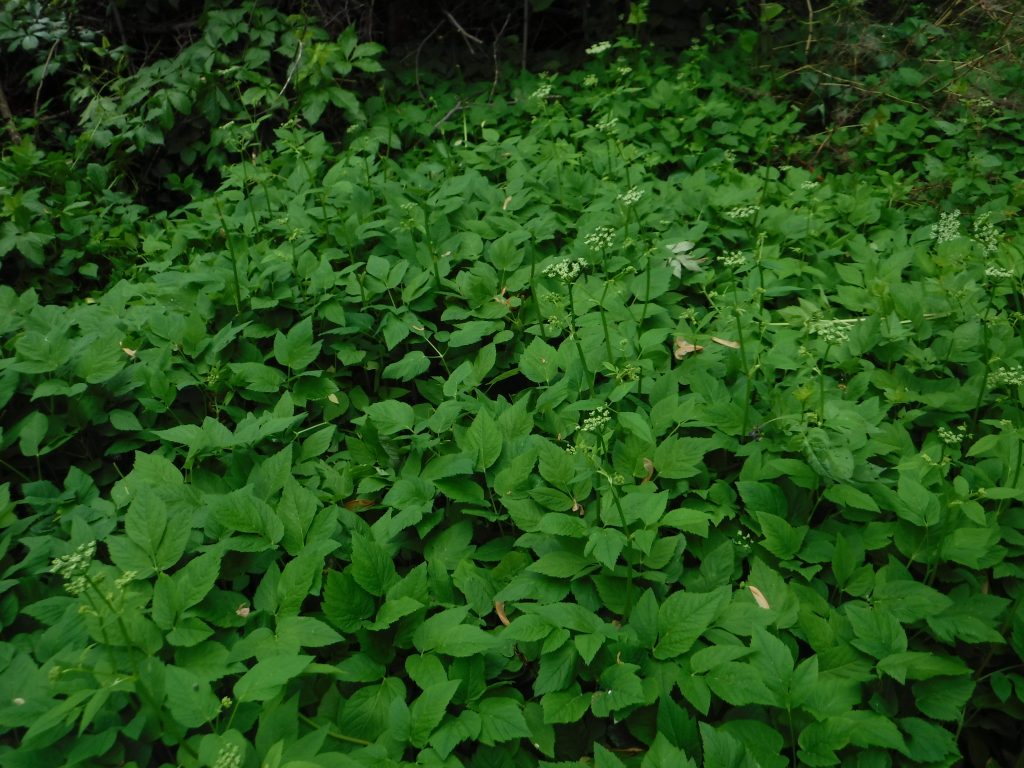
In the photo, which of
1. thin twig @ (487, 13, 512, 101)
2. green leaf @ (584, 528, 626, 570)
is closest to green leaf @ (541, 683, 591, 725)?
green leaf @ (584, 528, 626, 570)

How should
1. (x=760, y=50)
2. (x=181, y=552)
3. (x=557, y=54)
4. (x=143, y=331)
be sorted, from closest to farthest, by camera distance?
1. (x=181, y=552)
2. (x=143, y=331)
3. (x=760, y=50)
4. (x=557, y=54)

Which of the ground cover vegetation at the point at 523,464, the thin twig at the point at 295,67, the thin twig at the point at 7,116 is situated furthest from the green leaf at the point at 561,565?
the thin twig at the point at 7,116

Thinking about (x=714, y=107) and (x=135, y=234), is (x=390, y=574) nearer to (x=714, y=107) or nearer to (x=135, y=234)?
(x=135, y=234)

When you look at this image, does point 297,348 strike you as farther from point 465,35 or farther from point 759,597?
point 465,35

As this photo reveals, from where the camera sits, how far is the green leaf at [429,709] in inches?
65.8

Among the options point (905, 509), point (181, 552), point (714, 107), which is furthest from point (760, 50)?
point (181, 552)

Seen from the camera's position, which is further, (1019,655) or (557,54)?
(557,54)

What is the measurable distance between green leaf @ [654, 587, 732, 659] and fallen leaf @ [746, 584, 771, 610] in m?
0.13

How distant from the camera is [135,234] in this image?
443 centimetres

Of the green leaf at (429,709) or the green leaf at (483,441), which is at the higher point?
the green leaf at (483,441)

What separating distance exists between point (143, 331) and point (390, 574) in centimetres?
165

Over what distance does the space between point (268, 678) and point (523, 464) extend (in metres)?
0.94

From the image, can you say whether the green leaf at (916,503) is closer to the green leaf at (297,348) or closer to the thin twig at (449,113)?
the green leaf at (297,348)

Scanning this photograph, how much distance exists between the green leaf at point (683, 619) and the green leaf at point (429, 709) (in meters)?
0.53
